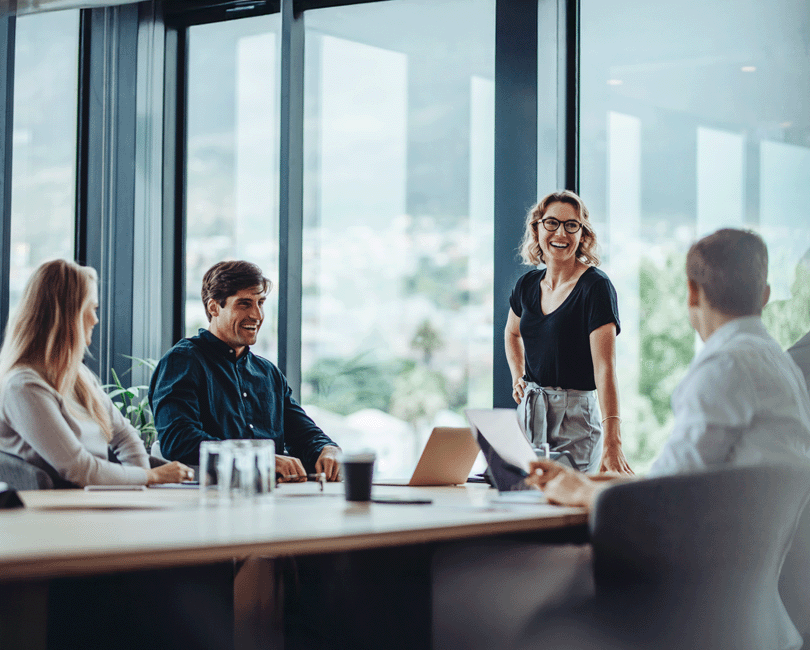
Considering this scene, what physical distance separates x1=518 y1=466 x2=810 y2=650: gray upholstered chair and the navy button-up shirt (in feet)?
5.05

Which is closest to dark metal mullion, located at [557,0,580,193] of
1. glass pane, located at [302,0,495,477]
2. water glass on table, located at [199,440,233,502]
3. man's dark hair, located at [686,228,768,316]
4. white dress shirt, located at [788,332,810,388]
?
glass pane, located at [302,0,495,477]

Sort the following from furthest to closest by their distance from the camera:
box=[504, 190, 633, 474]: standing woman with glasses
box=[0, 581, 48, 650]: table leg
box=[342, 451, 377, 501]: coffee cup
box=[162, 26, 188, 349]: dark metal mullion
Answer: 1. box=[162, 26, 188, 349]: dark metal mullion
2. box=[504, 190, 633, 474]: standing woman with glasses
3. box=[342, 451, 377, 501]: coffee cup
4. box=[0, 581, 48, 650]: table leg

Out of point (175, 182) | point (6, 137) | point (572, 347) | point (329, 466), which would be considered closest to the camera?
point (329, 466)

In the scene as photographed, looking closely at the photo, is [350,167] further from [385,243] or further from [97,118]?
[97,118]

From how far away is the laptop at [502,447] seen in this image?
2.11 m

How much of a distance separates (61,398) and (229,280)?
842 mm

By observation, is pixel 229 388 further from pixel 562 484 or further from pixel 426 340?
pixel 426 340

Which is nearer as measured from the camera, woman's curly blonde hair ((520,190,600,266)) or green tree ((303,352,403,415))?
woman's curly blonde hair ((520,190,600,266))

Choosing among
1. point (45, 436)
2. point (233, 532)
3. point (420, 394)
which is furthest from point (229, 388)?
point (420, 394)

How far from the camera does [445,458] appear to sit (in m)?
2.47

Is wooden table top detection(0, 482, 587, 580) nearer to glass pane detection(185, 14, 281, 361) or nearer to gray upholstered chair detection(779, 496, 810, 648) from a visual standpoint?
gray upholstered chair detection(779, 496, 810, 648)

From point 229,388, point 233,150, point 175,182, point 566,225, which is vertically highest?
point 233,150

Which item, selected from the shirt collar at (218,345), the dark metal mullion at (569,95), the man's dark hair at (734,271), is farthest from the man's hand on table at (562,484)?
the dark metal mullion at (569,95)

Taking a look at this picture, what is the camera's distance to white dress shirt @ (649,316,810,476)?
65.9 inches
